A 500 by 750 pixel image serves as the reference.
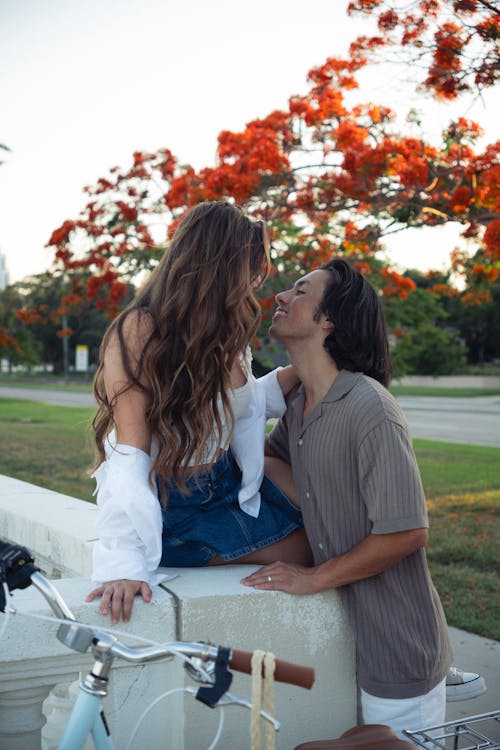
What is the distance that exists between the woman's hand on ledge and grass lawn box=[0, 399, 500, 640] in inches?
22.8

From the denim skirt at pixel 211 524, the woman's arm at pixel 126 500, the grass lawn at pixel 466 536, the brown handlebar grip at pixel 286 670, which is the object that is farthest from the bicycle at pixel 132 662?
the grass lawn at pixel 466 536

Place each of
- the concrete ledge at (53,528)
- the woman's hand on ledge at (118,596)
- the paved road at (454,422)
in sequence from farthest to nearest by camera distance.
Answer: the paved road at (454,422) → the concrete ledge at (53,528) → the woman's hand on ledge at (118,596)

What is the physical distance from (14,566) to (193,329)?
1128mm

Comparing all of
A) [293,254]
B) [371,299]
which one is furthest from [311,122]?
[371,299]

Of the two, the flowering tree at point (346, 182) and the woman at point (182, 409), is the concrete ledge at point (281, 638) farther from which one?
the flowering tree at point (346, 182)

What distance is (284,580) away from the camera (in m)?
2.53

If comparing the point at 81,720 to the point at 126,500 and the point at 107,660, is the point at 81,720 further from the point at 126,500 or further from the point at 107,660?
the point at 126,500

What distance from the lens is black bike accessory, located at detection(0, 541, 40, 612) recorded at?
156cm

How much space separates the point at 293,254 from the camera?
35.6ft

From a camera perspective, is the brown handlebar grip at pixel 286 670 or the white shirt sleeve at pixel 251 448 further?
the white shirt sleeve at pixel 251 448

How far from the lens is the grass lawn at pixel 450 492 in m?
5.42

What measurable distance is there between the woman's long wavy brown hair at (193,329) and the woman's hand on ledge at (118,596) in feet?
1.22

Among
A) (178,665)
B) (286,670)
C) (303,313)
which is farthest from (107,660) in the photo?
(303,313)

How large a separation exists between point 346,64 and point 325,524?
761cm
